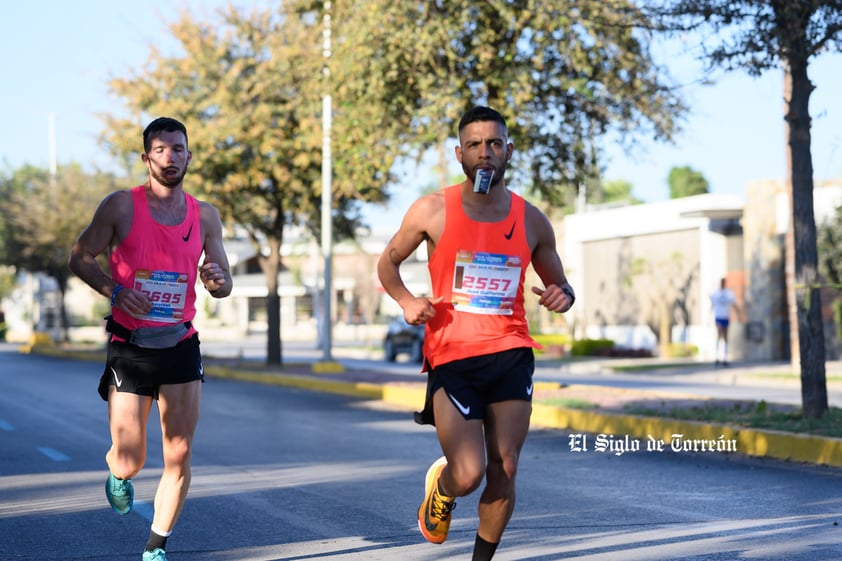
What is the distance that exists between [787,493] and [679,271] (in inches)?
1034

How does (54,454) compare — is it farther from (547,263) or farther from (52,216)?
(52,216)

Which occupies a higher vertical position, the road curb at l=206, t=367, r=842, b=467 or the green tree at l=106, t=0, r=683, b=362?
the green tree at l=106, t=0, r=683, b=362

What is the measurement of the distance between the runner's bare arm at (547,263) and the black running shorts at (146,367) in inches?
63.5

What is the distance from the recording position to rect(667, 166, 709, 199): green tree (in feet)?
311

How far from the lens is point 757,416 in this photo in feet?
42.5

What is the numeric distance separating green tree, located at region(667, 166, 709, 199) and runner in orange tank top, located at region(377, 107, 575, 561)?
89778 millimetres

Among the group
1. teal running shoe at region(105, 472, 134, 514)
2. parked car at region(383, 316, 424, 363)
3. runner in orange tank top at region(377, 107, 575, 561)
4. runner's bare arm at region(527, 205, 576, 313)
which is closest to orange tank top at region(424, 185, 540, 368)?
runner in orange tank top at region(377, 107, 575, 561)

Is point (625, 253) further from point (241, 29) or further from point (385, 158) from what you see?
point (385, 158)

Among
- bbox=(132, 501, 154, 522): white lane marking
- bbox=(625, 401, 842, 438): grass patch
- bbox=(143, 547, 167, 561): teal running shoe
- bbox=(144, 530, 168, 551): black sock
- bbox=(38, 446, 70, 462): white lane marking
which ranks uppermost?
bbox=(625, 401, 842, 438): grass patch

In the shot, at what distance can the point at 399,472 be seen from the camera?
10.5m

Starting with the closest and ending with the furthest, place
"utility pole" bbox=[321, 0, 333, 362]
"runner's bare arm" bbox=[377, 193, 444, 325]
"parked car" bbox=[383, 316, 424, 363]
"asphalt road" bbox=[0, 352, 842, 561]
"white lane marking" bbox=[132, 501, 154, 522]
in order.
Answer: "runner's bare arm" bbox=[377, 193, 444, 325] < "asphalt road" bbox=[0, 352, 842, 561] < "white lane marking" bbox=[132, 501, 154, 522] < "utility pole" bbox=[321, 0, 333, 362] < "parked car" bbox=[383, 316, 424, 363]

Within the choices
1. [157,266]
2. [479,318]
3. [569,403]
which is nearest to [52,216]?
[569,403]

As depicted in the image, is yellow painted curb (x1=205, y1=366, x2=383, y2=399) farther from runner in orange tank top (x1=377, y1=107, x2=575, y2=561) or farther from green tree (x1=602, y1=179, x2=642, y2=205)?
green tree (x1=602, y1=179, x2=642, y2=205)

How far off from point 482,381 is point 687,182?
303 ft
